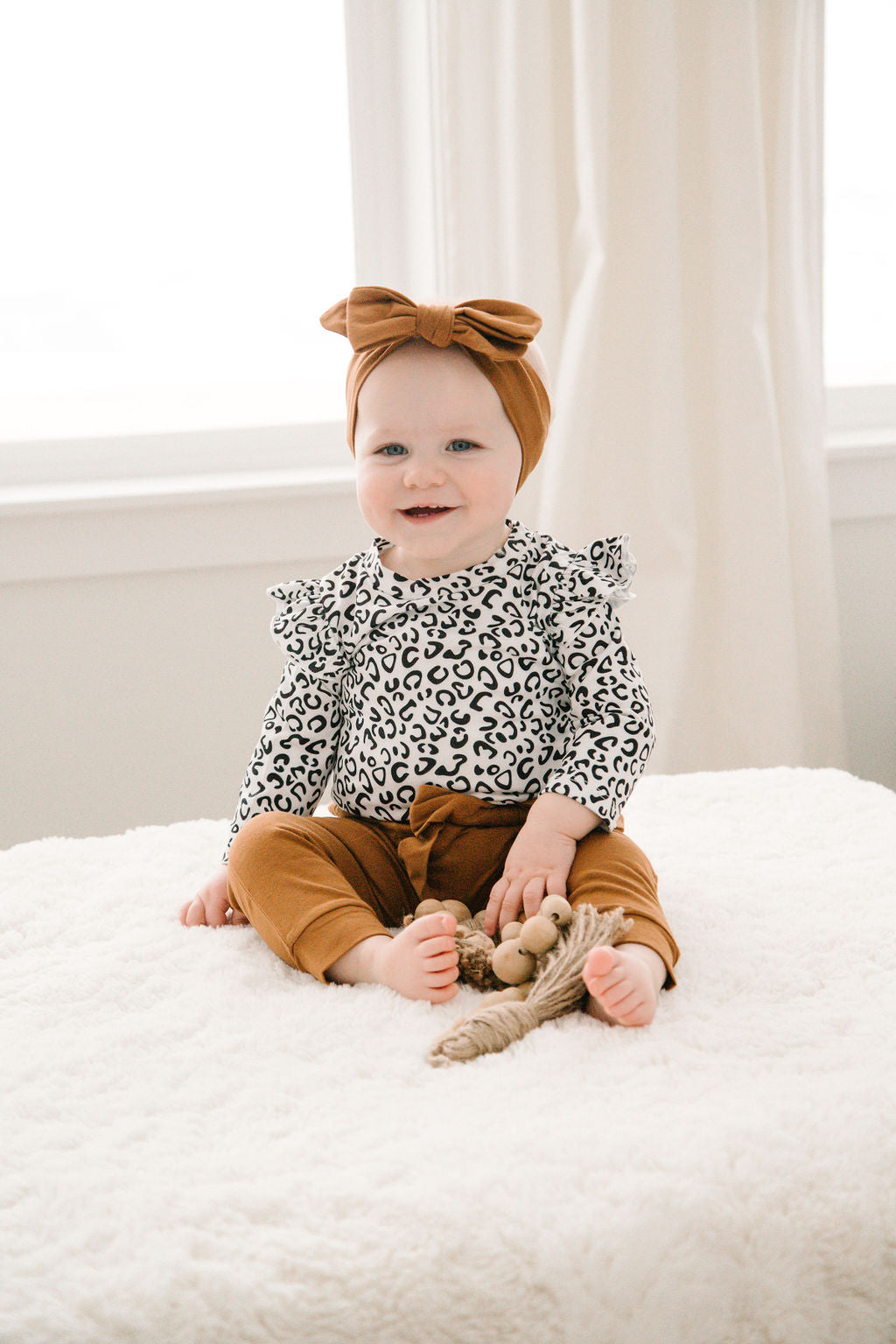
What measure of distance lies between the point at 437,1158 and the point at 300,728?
0.54 meters

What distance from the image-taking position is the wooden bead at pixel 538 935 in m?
0.89

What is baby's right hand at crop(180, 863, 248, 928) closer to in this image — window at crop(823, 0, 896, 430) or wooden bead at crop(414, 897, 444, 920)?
wooden bead at crop(414, 897, 444, 920)

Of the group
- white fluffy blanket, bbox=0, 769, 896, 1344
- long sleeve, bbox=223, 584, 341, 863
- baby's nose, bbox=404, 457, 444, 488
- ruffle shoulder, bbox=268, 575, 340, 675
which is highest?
baby's nose, bbox=404, 457, 444, 488

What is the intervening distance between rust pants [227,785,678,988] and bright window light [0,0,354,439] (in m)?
1.19

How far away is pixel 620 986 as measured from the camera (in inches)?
32.4

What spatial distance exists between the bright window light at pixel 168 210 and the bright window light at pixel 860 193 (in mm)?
895

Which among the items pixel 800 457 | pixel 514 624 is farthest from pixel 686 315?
pixel 514 624

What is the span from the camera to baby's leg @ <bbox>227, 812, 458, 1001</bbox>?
0.90 metres

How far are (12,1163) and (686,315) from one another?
5.10ft

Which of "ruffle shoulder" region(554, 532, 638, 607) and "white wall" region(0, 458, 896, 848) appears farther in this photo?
"white wall" region(0, 458, 896, 848)

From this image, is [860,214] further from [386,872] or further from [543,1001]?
[543,1001]

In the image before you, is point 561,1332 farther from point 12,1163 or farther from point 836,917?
point 836,917

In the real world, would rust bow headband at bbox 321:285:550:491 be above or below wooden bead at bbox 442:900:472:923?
above

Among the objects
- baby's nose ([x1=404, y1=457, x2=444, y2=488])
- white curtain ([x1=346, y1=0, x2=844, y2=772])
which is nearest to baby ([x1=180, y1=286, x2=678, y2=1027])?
baby's nose ([x1=404, y1=457, x2=444, y2=488])
